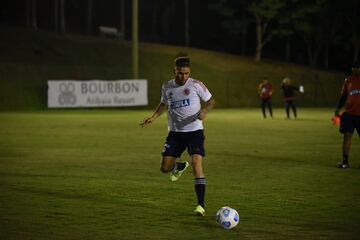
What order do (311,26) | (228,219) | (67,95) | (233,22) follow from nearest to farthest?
(228,219)
(67,95)
(233,22)
(311,26)

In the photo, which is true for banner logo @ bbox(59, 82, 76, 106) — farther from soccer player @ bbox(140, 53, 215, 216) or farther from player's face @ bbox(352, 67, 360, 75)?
soccer player @ bbox(140, 53, 215, 216)

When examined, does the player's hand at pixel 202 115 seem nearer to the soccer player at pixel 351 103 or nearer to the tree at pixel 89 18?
the soccer player at pixel 351 103

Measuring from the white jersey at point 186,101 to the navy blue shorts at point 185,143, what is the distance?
0.24ft

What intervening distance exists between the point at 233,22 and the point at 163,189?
178 ft

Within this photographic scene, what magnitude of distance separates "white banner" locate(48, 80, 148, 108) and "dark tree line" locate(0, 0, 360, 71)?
20.0 metres

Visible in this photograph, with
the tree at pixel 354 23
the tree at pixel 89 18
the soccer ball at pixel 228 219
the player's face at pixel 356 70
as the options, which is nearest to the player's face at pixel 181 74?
the soccer ball at pixel 228 219

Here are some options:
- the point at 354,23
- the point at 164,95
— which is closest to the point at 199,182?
the point at 164,95

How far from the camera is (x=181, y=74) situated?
10.1 m

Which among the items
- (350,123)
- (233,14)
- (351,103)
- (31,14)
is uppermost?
(233,14)

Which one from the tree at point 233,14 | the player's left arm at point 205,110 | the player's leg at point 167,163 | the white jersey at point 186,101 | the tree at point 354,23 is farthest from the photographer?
the tree at point 354,23

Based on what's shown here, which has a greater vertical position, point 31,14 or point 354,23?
point 31,14

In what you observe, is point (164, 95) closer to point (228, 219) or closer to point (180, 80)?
point (180, 80)

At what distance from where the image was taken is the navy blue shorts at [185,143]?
1028 cm

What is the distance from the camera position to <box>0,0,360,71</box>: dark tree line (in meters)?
64.2
